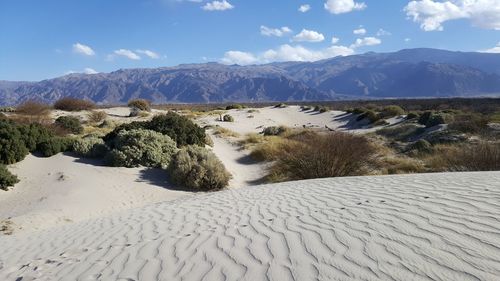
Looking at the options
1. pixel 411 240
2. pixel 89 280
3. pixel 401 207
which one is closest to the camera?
pixel 411 240

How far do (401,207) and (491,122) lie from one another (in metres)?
20.6

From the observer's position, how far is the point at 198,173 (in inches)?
491

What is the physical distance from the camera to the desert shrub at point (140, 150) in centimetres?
1366

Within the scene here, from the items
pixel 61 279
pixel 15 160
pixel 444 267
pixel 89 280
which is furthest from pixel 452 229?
pixel 15 160

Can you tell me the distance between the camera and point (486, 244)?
11.4 ft

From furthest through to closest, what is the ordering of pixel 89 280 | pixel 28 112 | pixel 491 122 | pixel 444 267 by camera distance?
pixel 28 112 → pixel 491 122 → pixel 89 280 → pixel 444 267

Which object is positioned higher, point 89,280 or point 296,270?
point 296,270

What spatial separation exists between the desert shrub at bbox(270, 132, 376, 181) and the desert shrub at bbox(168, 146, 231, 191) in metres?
1.79

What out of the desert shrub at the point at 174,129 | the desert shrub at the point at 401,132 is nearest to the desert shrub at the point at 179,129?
the desert shrub at the point at 174,129

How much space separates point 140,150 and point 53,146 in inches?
108

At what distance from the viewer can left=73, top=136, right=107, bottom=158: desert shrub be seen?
14406 millimetres

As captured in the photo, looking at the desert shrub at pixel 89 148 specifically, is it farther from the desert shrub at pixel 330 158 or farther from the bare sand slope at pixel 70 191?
the desert shrub at pixel 330 158

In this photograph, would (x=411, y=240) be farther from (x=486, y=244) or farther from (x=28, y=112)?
(x=28, y=112)

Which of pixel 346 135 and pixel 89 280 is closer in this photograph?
pixel 89 280
